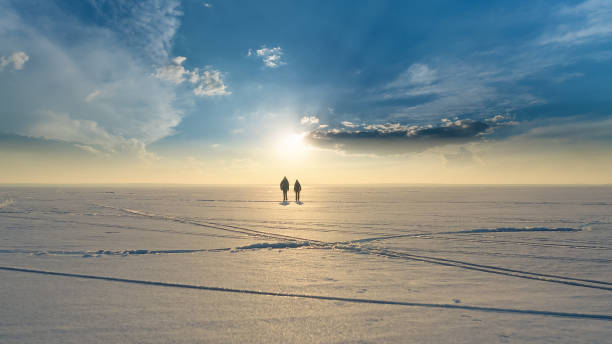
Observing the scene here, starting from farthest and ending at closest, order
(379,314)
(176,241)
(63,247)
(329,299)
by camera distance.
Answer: (176,241), (63,247), (329,299), (379,314)

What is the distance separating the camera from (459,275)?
5316 mm

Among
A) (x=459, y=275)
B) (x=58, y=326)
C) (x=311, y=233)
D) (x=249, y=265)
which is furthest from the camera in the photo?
(x=311, y=233)

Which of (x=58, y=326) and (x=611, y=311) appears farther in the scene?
(x=611, y=311)

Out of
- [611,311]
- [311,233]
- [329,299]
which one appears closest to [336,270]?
[329,299]

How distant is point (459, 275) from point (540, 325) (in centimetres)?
195

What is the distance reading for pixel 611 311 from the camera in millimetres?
3744

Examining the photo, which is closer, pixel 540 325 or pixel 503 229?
pixel 540 325

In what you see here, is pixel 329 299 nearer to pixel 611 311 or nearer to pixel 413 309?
pixel 413 309

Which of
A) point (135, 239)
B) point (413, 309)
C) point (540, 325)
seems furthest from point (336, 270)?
point (135, 239)

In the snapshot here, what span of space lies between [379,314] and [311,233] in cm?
642

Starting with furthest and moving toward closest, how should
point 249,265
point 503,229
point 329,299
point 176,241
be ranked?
1. point 503,229
2. point 176,241
3. point 249,265
4. point 329,299

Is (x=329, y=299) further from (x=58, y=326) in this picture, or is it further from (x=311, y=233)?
(x=311, y=233)

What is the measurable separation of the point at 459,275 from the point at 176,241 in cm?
692

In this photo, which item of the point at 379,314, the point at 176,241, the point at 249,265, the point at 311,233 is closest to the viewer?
A: the point at 379,314
